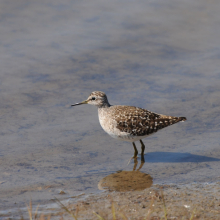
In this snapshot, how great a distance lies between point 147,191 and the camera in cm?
682

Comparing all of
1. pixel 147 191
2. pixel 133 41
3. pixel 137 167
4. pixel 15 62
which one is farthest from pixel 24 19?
pixel 147 191

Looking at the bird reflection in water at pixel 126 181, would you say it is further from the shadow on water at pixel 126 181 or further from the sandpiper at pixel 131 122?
the sandpiper at pixel 131 122

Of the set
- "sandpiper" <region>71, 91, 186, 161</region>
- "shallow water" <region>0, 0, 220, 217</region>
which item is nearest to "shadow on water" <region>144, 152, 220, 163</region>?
"shallow water" <region>0, 0, 220, 217</region>

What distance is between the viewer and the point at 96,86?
1101 centimetres

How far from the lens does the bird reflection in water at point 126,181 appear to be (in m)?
7.11

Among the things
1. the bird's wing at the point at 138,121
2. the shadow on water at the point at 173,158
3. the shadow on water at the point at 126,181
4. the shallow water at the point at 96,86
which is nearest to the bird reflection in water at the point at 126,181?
the shadow on water at the point at 126,181

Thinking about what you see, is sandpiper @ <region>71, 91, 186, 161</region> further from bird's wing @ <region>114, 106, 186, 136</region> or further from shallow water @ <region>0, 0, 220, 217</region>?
shallow water @ <region>0, 0, 220, 217</region>

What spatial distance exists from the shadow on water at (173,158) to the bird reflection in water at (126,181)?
0.62 m

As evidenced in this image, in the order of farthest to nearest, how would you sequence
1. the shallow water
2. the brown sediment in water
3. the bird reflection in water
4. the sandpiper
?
1. the sandpiper
2. the shallow water
3. the bird reflection in water
4. the brown sediment in water

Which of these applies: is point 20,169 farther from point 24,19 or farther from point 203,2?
point 203,2

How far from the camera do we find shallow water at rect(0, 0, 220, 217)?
7.86 meters

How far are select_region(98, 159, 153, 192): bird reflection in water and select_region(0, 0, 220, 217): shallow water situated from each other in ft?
0.51

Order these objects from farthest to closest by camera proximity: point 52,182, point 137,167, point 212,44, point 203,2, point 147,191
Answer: point 203,2, point 212,44, point 137,167, point 52,182, point 147,191

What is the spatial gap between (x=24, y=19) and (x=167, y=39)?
494 cm
